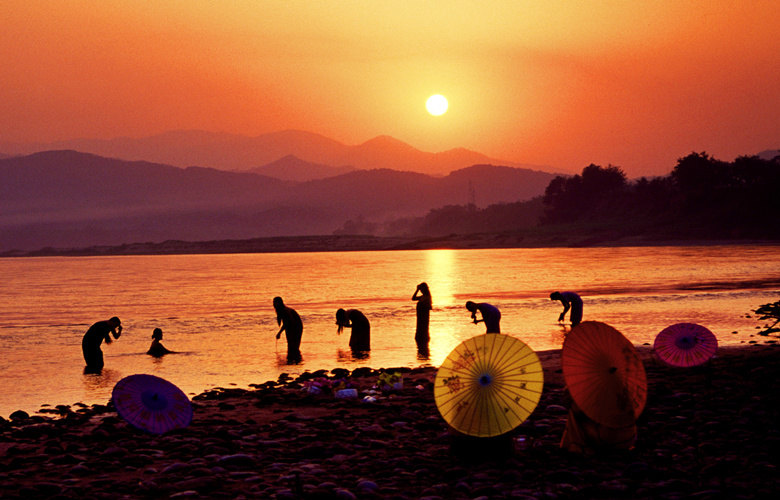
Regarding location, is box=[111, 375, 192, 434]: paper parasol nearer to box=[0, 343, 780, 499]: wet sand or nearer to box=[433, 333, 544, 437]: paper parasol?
box=[0, 343, 780, 499]: wet sand

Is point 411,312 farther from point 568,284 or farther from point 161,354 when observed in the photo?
point 568,284

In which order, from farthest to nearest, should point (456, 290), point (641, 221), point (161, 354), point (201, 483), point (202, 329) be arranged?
point (641, 221) < point (456, 290) < point (202, 329) < point (161, 354) < point (201, 483)

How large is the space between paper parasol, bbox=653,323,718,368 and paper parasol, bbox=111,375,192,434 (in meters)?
10.3

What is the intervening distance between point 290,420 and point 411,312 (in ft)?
92.8

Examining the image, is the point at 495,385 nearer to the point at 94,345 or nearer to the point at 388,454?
the point at 388,454

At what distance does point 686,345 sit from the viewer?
59.2ft

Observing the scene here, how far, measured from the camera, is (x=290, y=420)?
15867mm

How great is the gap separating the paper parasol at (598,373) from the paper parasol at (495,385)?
567 millimetres

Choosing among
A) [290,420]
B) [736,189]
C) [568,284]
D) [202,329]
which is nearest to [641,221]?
[736,189]

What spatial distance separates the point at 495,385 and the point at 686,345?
8.26 m

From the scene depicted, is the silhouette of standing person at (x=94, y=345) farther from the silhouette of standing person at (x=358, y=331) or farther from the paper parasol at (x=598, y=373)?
the paper parasol at (x=598, y=373)

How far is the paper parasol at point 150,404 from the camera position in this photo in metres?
13.7

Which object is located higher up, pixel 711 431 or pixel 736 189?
pixel 736 189

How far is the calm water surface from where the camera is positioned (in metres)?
25.6
